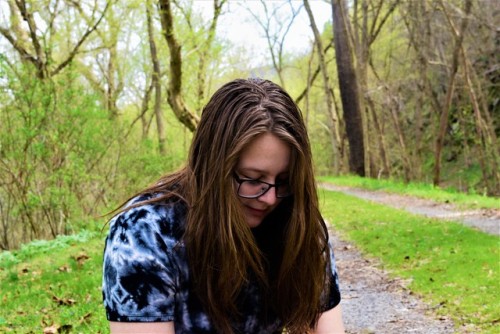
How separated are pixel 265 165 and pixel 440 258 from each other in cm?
478

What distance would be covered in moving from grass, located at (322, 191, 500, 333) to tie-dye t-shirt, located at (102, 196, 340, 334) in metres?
1.63

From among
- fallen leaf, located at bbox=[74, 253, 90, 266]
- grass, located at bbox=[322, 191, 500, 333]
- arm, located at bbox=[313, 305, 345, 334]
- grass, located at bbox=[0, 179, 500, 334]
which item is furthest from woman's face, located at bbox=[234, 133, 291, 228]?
fallen leaf, located at bbox=[74, 253, 90, 266]

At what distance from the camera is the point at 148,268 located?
1.72m

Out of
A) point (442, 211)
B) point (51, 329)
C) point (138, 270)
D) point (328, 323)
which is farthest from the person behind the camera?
point (442, 211)

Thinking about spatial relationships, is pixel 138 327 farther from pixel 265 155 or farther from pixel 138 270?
pixel 265 155

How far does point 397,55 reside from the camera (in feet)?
93.6

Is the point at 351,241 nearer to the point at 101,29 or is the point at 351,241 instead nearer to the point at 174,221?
the point at 174,221

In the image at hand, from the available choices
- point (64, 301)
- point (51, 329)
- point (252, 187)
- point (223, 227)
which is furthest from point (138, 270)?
point (64, 301)

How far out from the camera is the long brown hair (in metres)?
1.77

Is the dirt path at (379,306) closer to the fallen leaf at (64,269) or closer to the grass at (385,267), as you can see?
the grass at (385,267)

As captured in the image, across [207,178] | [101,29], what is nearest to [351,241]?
[207,178]

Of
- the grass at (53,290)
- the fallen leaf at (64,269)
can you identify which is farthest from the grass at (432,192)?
the fallen leaf at (64,269)

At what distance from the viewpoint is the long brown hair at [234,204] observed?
69.7 inches

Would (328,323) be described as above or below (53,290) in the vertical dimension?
above
